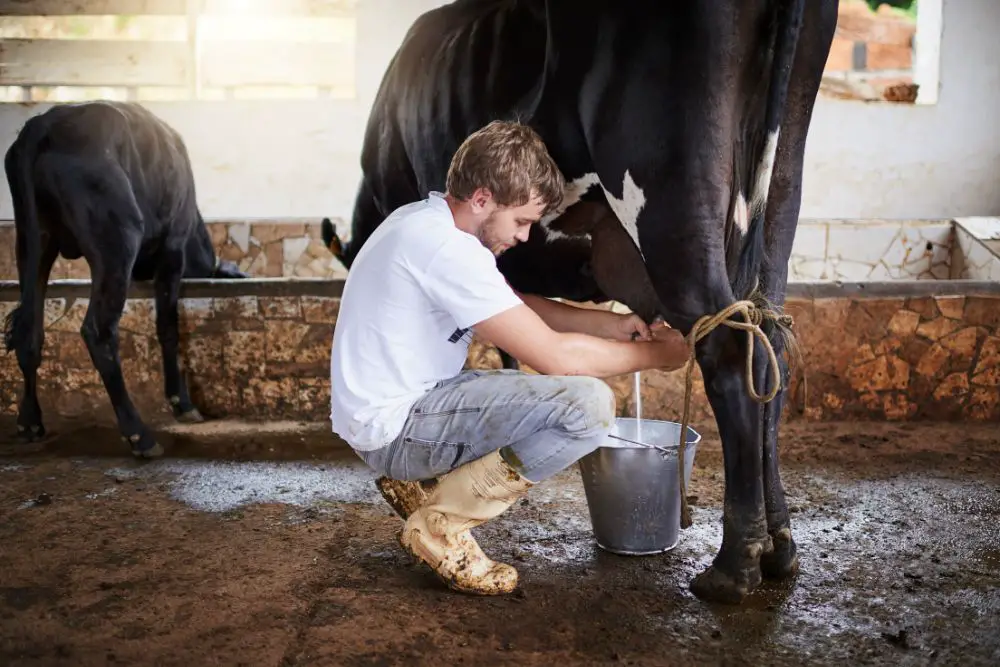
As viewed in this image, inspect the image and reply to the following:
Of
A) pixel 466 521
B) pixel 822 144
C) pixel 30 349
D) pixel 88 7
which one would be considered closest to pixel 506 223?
pixel 466 521

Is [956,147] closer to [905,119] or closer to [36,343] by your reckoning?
[905,119]

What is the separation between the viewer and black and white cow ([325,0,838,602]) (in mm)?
2205

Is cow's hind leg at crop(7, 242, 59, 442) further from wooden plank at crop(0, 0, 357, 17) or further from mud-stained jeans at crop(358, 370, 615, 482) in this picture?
wooden plank at crop(0, 0, 357, 17)

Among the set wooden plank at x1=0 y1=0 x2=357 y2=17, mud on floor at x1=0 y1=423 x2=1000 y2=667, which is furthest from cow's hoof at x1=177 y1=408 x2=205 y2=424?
wooden plank at x1=0 y1=0 x2=357 y2=17

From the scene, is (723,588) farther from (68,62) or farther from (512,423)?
(68,62)

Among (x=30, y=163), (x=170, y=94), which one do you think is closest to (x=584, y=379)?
(x=30, y=163)

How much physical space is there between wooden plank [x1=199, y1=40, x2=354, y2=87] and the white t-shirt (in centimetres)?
763

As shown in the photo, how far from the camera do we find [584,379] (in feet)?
7.48

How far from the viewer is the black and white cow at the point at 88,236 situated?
399cm

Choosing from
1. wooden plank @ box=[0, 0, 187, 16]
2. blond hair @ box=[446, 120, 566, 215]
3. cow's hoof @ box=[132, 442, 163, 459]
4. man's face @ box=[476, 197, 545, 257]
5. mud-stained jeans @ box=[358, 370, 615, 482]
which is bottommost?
cow's hoof @ box=[132, 442, 163, 459]

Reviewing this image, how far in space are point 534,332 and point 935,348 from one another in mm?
2800

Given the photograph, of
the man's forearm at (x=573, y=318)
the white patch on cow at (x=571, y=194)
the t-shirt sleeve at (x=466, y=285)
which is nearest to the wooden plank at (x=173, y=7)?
the white patch on cow at (x=571, y=194)

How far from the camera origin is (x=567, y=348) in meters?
2.19

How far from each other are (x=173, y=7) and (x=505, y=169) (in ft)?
27.2
